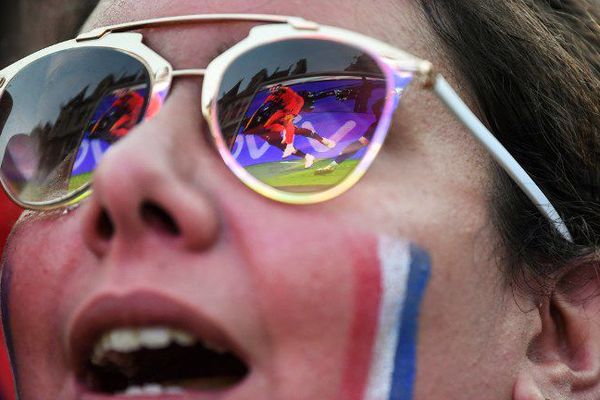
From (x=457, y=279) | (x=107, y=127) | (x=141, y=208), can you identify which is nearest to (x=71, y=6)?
(x=107, y=127)

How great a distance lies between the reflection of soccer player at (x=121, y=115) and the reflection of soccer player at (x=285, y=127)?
241 mm

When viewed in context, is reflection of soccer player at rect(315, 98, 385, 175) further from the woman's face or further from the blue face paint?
the blue face paint

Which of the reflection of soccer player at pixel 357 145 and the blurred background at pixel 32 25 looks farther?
the blurred background at pixel 32 25

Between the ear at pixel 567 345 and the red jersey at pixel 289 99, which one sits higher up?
the red jersey at pixel 289 99

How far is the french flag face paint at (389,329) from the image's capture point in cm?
162

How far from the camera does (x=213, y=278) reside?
5.11ft

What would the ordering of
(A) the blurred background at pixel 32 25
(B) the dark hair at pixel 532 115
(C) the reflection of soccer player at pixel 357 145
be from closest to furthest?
1. (C) the reflection of soccer player at pixel 357 145
2. (B) the dark hair at pixel 532 115
3. (A) the blurred background at pixel 32 25

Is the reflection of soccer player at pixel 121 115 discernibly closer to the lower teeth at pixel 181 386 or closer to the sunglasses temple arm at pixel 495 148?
the lower teeth at pixel 181 386

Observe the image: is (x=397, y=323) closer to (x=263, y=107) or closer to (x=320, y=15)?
(x=263, y=107)

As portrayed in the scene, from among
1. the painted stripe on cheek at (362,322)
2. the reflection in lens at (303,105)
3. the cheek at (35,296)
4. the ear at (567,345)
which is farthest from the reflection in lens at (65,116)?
Answer: the ear at (567,345)

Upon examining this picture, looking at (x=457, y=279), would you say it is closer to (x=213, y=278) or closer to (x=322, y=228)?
(x=322, y=228)

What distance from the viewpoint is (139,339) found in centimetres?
162

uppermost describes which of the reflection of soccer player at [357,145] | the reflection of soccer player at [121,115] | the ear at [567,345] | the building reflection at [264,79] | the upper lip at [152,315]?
the building reflection at [264,79]

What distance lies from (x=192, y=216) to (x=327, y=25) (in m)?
0.54
